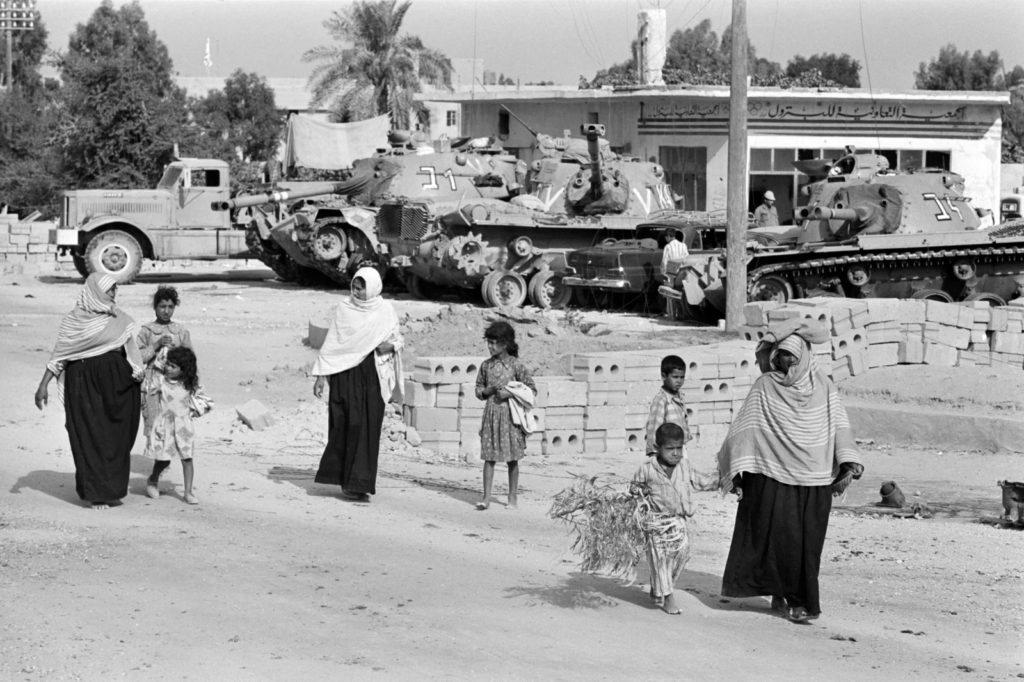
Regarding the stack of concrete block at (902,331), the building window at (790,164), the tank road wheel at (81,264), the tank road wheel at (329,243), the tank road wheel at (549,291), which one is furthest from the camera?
the building window at (790,164)

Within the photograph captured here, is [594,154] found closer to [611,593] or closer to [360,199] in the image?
[360,199]

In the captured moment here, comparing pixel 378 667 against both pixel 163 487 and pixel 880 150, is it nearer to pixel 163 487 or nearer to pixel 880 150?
pixel 163 487

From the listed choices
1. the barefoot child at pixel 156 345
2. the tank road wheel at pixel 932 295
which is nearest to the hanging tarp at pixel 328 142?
the tank road wheel at pixel 932 295

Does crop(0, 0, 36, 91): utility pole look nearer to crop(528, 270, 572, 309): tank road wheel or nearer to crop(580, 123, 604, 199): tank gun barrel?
crop(580, 123, 604, 199): tank gun barrel

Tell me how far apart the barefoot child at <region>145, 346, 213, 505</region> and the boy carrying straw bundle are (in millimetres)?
3070

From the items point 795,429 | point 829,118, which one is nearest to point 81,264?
point 829,118

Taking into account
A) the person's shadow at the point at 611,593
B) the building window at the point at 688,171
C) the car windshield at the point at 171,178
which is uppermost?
the building window at the point at 688,171

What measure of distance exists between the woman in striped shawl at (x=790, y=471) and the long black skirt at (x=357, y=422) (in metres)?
3.09

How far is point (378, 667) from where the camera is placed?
6.43 meters

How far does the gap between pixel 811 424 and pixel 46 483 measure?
17.6ft

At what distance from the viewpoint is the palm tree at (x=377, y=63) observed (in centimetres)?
4628

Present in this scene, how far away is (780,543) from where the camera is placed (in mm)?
7270

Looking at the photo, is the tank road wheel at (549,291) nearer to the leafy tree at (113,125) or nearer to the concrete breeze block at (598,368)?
the concrete breeze block at (598,368)

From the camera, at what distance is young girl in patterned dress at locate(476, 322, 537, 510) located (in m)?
9.77
